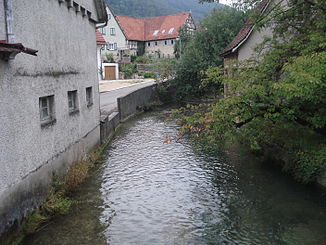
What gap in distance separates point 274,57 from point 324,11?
5.70 ft

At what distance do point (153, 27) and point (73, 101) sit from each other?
194 ft

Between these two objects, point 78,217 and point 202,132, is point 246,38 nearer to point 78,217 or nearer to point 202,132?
point 202,132

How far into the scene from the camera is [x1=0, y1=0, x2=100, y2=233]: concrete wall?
7002 millimetres

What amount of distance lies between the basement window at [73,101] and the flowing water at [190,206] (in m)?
2.30

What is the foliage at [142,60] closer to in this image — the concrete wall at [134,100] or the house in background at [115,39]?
the house in background at [115,39]

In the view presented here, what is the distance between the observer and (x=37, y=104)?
857cm

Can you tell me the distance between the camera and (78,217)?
8938 mm

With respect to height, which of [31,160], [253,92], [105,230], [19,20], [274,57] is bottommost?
[105,230]

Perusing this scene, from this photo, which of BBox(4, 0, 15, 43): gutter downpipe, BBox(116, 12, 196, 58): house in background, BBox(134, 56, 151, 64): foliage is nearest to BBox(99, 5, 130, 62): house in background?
BBox(116, 12, 196, 58): house in background

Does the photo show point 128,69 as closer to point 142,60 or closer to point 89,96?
point 142,60

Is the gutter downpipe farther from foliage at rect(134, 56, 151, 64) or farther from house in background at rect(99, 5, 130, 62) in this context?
house in background at rect(99, 5, 130, 62)

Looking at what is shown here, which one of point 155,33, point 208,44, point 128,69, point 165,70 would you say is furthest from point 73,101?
point 155,33

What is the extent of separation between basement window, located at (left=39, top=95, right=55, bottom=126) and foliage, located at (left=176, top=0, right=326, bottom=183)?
383 centimetres

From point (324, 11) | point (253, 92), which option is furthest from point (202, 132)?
point (324, 11)
